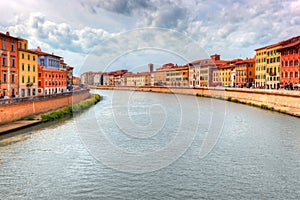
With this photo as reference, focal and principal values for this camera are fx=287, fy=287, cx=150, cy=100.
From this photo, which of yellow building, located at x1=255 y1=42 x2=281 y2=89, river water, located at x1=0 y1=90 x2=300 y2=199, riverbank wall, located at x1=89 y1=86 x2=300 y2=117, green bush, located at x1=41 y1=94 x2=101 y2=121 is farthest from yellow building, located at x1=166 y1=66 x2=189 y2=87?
river water, located at x1=0 y1=90 x2=300 y2=199

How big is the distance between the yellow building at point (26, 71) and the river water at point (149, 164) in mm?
16063

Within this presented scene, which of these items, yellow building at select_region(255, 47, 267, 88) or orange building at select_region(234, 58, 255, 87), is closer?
yellow building at select_region(255, 47, 267, 88)

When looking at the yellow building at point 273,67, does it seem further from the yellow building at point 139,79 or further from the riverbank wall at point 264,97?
the yellow building at point 139,79

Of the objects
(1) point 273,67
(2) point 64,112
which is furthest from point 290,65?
(2) point 64,112

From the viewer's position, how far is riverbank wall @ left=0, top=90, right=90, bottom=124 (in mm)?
21453

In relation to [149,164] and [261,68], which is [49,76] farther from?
[261,68]

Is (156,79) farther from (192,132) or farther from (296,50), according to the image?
(192,132)

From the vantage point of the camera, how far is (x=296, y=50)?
46125 millimetres

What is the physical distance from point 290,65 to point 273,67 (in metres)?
9.25

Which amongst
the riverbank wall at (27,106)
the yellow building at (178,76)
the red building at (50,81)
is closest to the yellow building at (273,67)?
the riverbank wall at (27,106)

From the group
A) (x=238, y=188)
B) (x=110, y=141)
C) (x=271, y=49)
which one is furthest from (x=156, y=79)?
(x=238, y=188)

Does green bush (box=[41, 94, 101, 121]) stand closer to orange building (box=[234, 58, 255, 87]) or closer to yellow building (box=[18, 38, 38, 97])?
yellow building (box=[18, 38, 38, 97])

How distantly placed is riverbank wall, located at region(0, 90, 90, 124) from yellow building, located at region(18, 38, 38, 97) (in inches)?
188

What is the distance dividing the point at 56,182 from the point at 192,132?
41.5 feet
